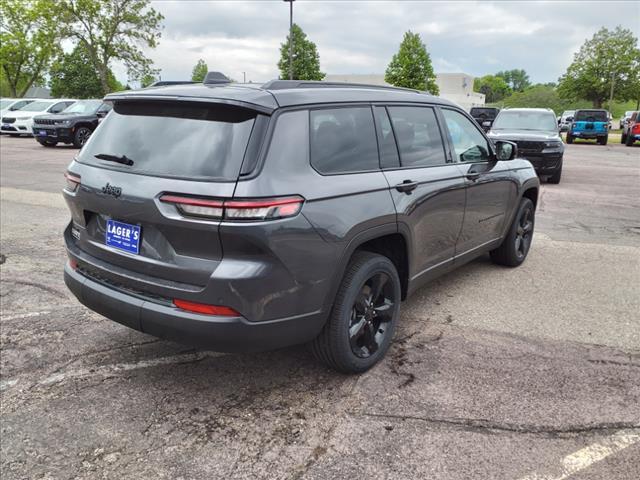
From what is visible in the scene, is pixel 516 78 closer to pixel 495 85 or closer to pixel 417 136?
pixel 495 85

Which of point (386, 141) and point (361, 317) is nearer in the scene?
point (361, 317)

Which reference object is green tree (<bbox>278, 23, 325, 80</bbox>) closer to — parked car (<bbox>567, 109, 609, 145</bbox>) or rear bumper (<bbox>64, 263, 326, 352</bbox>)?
parked car (<bbox>567, 109, 609, 145</bbox>)

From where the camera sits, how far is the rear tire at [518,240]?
18.2 feet

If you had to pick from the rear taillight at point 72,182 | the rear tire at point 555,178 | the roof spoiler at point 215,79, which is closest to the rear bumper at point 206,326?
the rear taillight at point 72,182

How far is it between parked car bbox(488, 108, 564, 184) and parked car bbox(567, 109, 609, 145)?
16241 millimetres

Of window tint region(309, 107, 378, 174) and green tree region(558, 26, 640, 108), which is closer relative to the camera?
window tint region(309, 107, 378, 174)

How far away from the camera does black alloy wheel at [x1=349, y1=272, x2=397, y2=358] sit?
131 inches

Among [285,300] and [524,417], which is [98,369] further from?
[524,417]

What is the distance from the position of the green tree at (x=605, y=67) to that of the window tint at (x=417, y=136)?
186 ft

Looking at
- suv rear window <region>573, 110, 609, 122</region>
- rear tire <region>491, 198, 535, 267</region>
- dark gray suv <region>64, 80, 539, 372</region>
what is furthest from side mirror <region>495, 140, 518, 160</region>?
suv rear window <region>573, 110, 609, 122</region>

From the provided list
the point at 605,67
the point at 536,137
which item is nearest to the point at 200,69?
the point at 605,67

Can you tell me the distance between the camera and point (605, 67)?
2148 inches

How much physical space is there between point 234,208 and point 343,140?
0.94m

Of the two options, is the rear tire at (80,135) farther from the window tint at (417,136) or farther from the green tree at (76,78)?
the green tree at (76,78)
